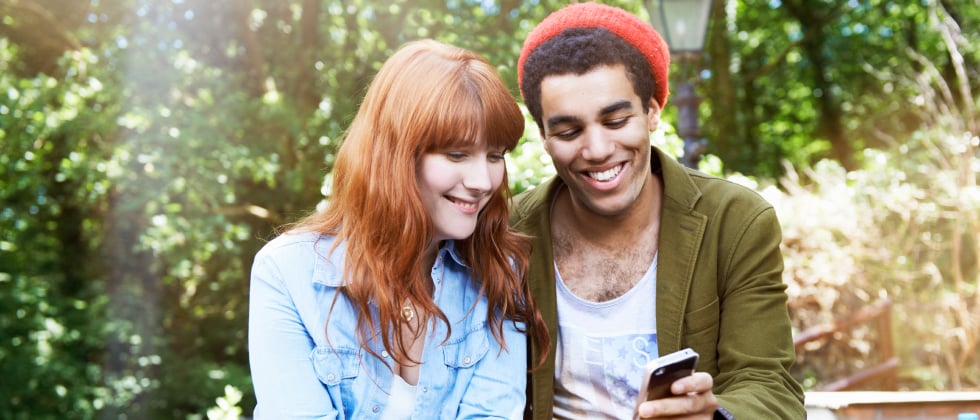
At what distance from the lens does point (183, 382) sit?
353 inches

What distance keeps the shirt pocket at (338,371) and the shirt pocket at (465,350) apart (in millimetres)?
265

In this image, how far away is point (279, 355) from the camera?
2.25 m

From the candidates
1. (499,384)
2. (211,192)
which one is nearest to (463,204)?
(499,384)

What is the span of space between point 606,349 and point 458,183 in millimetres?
802

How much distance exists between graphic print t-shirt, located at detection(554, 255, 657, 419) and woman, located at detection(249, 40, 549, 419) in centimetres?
32

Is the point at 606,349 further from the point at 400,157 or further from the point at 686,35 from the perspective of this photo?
the point at 686,35

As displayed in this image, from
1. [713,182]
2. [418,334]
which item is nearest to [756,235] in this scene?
[713,182]

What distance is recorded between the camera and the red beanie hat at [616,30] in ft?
9.01

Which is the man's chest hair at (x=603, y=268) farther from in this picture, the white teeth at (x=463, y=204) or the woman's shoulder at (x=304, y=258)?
the woman's shoulder at (x=304, y=258)

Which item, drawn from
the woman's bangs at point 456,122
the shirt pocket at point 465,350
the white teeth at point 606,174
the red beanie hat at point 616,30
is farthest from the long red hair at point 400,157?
the red beanie hat at point 616,30

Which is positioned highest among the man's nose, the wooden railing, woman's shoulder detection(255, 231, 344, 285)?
the man's nose

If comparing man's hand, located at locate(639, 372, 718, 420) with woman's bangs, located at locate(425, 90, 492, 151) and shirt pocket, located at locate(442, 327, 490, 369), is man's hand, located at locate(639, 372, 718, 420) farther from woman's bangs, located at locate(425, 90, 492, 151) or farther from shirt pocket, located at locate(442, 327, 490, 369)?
woman's bangs, located at locate(425, 90, 492, 151)

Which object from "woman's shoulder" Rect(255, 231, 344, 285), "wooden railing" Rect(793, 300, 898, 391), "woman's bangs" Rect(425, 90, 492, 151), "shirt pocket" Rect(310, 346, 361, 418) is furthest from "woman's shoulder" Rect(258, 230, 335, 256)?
"wooden railing" Rect(793, 300, 898, 391)

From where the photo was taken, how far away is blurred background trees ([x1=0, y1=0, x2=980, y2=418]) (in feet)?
22.2
